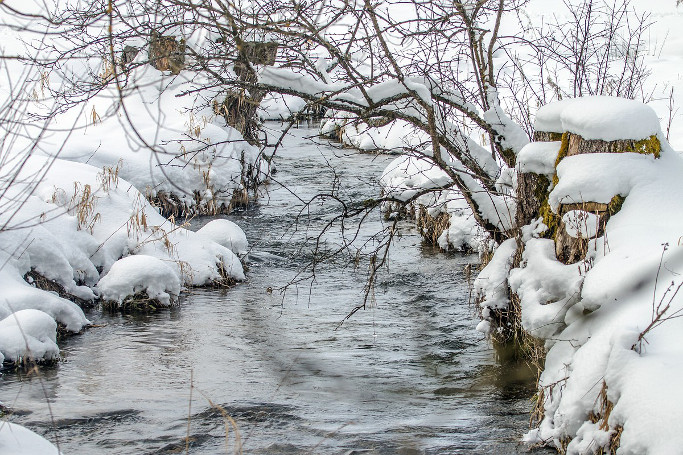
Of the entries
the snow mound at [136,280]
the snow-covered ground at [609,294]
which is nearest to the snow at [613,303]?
the snow-covered ground at [609,294]

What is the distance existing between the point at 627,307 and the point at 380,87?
10.4ft

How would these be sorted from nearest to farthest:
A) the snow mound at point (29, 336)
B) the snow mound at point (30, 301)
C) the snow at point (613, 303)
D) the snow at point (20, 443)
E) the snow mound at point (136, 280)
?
the snow at point (20, 443) < the snow at point (613, 303) < the snow mound at point (29, 336) < the snow mound at point (30, 301) < the snow mound at point (136, 280)

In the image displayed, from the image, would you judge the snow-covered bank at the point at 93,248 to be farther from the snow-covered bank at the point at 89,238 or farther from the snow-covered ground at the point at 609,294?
the snow-covered ground at the point at 609,294

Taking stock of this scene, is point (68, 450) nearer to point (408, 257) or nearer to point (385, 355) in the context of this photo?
point (385, 355)

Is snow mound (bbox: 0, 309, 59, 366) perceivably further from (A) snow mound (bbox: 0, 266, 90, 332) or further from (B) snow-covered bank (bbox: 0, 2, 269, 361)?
(A) snow mound (bbox: 0, 266, 90, 332)

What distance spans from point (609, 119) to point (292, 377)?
3.47 m

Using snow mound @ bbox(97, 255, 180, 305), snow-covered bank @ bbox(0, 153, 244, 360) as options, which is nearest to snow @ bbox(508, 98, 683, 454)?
snow mound @ bbox(97, 255, 180, 305)

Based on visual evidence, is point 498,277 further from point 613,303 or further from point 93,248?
point 93,248

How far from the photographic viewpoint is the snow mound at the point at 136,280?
8.48 meters

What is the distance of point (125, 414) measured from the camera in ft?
18.2

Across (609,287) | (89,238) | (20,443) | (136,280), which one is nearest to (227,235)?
(89,238)

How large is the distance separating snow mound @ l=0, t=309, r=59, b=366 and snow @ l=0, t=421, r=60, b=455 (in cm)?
318

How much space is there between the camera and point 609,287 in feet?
14.8

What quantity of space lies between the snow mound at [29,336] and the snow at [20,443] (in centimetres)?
318
